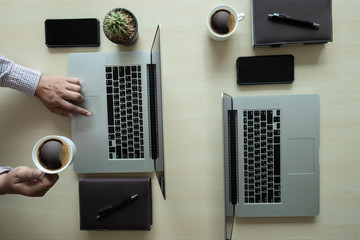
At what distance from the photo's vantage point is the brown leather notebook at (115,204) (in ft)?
2.93

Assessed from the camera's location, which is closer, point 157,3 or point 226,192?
point 226,192

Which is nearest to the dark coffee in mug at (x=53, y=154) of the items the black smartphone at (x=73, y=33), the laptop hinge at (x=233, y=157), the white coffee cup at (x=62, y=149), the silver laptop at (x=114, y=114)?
the white coffee cup at (x=62, y=149)

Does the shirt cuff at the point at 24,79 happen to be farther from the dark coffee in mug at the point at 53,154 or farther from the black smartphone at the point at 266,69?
the black smartphone at the point at 266,69

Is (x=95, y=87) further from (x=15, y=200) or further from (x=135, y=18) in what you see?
(x=15, y=200)

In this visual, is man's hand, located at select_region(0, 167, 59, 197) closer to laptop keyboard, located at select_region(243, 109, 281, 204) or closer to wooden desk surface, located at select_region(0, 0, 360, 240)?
wooden desk surface, located at select_region(0, 0, 360, 240)

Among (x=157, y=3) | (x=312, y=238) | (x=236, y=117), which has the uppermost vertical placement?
(x=157, y=3)

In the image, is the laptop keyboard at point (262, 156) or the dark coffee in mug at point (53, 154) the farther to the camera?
the laptop keyboard at point (262, 156)

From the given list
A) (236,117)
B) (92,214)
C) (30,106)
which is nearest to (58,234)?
(92,214)

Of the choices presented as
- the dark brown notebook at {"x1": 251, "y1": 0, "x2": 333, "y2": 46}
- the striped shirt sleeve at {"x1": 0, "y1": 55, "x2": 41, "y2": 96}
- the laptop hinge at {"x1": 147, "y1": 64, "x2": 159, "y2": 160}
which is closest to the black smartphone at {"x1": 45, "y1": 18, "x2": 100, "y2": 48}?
the striped shirt sleeve at {"x1": 0, "y1": 55, "x2": 41, "y2": 96}

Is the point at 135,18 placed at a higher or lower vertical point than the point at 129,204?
higher

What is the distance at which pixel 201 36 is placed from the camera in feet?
2.96

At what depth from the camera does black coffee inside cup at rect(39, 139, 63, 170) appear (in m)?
0.71

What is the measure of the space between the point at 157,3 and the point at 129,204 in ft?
2.54

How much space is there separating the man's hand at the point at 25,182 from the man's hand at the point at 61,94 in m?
0.25
